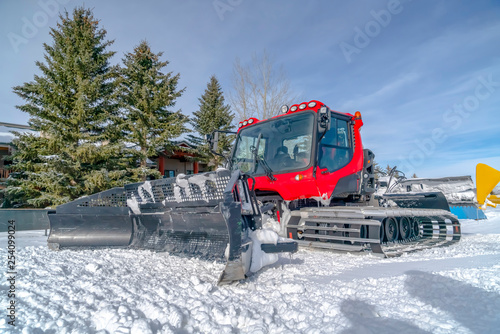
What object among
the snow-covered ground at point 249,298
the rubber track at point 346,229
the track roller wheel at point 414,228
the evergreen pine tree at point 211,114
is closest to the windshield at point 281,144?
the rubber track at point 346,229

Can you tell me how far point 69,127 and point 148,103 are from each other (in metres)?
4.75

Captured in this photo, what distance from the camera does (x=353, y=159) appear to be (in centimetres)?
545

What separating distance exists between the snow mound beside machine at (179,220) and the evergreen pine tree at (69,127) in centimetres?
828

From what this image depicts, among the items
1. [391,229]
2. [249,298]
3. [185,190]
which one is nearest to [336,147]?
[391,229]

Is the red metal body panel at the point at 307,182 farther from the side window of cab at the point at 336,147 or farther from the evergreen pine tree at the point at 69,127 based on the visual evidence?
the evergreen pine tree at the point at 69,127

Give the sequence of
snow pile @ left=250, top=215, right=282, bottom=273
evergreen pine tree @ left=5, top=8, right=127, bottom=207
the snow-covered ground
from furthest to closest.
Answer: evergreen pine tree @ left=5, top=8, right=127, bottom=207 → snow pile @ left=250, top=215, right=282, bottom=273 → the snow-covered ground

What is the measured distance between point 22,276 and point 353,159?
192 inches

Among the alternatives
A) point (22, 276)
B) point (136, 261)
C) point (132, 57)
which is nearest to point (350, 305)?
point (136, 261)

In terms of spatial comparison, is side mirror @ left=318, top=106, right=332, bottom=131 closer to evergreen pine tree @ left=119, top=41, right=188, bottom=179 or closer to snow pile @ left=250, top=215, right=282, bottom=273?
snow pile @ left=250, top=215, right=282, bottom=273

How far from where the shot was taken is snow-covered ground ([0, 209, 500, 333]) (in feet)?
6.70

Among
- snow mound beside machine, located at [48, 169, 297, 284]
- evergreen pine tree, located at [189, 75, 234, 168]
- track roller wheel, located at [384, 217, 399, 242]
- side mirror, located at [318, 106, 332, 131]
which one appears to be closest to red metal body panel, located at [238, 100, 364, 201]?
side mirror, located at [318, 106, 332, 131]

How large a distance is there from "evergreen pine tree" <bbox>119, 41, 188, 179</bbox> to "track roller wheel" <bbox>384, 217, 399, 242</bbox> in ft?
39.3

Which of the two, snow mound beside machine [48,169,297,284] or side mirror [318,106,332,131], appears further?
side mirror [318,106,332,131]

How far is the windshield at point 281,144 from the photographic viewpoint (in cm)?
498
